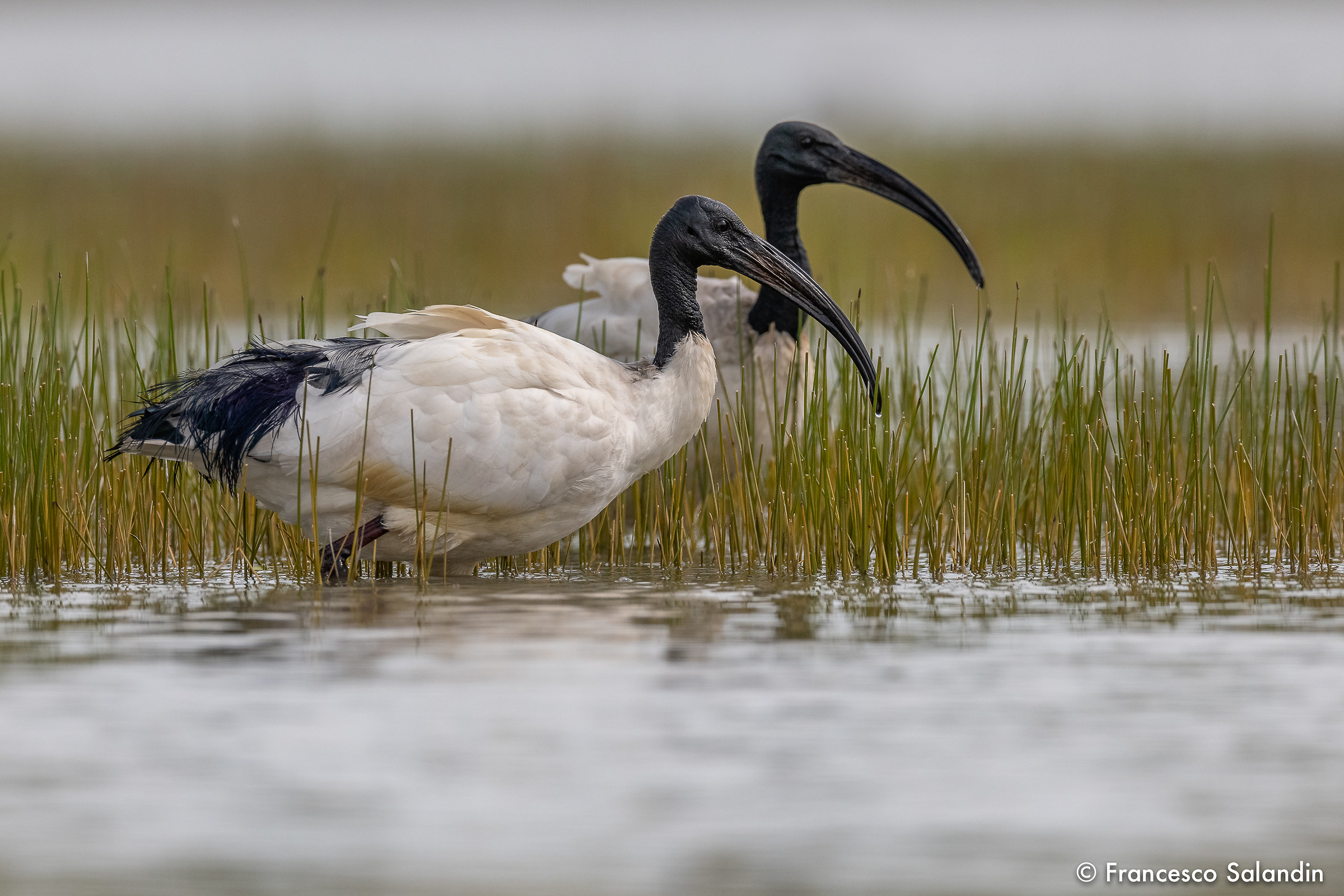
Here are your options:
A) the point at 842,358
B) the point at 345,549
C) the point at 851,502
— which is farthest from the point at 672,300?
the point at 842,358

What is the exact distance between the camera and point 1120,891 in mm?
3547

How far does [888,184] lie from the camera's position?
366 inches

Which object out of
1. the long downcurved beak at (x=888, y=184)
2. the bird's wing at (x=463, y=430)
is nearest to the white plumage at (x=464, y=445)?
the bird's wing at (x=463, y=430)

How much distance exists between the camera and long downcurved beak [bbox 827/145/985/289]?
9234 millimetres

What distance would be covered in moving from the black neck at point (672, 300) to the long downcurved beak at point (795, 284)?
168mm

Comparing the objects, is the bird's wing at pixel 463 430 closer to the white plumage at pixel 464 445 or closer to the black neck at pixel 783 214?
the white plumage at pixel 464 445

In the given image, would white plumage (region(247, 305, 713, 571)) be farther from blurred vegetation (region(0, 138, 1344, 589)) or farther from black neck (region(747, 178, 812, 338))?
black neck (region(747, 178, 812, 338))

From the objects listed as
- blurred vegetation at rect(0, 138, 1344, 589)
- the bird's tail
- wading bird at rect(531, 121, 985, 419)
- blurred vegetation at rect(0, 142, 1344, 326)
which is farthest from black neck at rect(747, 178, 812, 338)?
blurred vegetation at rect(0, 142, 1344, 326)

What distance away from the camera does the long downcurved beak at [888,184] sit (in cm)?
923

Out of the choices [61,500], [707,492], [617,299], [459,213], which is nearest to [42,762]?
[61,500]

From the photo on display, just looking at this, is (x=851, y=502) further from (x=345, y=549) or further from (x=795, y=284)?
(x=345, y=549)

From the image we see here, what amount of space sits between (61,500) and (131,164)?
59.7 feet

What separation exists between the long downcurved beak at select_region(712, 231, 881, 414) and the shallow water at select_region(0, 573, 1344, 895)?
146 cm

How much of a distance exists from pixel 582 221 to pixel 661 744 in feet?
57.7
